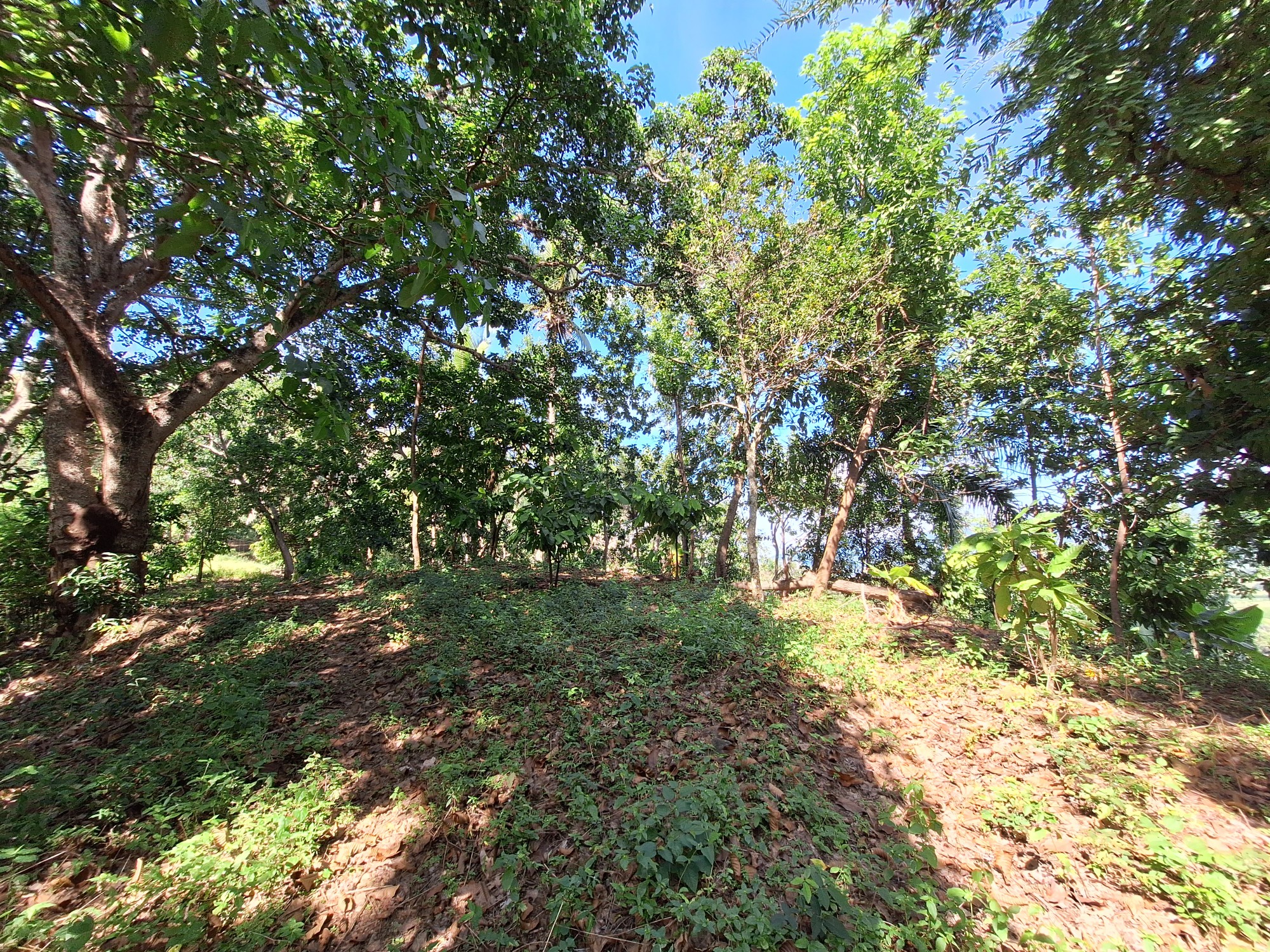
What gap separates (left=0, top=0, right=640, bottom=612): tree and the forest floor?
9.53 ft

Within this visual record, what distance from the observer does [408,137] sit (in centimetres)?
189

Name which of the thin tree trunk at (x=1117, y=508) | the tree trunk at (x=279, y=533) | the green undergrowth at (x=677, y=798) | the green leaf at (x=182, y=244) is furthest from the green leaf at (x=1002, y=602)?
the tree trunk at (x=279, y=533)

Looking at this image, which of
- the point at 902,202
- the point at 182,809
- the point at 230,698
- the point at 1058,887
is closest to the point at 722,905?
the point at 1058,887

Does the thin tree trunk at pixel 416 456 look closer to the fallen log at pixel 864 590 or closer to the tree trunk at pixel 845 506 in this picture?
the fallen log at pixel 864 590

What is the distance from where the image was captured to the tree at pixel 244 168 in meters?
1.69

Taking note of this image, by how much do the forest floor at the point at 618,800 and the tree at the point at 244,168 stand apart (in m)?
2.90

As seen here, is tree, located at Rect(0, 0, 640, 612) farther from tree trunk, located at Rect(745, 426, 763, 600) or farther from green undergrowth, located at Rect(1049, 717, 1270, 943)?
tree trunk, located at Rect(745, 426, 763, 600)

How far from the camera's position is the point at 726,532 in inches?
429

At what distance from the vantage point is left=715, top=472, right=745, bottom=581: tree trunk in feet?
35.4

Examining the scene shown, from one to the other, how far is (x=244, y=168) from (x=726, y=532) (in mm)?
10097

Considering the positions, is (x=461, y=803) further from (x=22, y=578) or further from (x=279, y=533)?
(x=279, y=533)

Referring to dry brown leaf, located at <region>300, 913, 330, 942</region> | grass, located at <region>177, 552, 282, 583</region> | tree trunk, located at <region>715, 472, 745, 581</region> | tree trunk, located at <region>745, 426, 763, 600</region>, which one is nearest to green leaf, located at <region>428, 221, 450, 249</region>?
dry brown leaf, located at <region>300, 913, 330, 942</region>

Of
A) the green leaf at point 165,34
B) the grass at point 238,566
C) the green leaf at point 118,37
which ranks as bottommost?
the grass at point 238,566

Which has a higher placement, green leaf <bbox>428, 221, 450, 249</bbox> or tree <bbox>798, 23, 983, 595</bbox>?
tree <bbox>798, 23, 983, 595</bbox>
